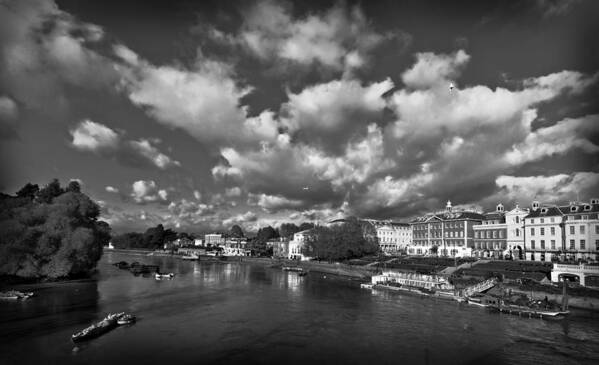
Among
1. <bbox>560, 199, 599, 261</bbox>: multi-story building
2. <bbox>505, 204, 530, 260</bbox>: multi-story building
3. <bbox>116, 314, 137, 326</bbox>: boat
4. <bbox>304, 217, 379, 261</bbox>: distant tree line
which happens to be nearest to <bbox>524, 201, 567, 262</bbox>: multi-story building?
<bbox>560, 199, 599, 261</bbox>: multi-story building

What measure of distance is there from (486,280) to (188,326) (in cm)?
5069

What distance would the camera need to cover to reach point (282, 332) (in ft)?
122

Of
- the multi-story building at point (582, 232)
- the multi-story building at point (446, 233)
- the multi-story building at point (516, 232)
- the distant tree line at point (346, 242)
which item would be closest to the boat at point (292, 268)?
the distant tree line at point (346, 242)

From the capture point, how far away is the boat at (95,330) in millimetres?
32312

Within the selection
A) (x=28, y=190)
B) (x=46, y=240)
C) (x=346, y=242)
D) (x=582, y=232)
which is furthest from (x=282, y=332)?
(x=28, y=190)

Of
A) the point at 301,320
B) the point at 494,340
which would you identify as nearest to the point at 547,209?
the point at 494,340

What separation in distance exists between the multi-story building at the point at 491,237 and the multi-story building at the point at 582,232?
709 inches

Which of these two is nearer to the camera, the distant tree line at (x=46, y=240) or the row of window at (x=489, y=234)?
the distant tree line at (x=46, y=240)

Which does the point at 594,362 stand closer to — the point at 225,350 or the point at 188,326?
the point at 225,350

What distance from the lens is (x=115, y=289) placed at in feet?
211

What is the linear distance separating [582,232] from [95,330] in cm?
8112

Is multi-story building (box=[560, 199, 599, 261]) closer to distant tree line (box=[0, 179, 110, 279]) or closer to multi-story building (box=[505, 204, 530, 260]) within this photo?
multi-story building (box=[505, 204, 530, 260])

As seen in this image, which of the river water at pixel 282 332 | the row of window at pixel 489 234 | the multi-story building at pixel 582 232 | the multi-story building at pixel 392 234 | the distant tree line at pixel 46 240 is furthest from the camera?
the multi-story building at pixel 392 234

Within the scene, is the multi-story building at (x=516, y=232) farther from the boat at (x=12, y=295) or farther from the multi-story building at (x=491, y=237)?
the boat at (x=12, y=295)
